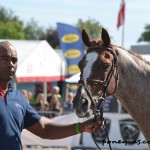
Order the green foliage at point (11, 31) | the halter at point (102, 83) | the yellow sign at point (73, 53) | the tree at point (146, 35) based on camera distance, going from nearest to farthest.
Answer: the halter at point (102, 83) → the yellow sign at point (73, 53) → the green foliage at point (11, 31) → the tree at point (146, 35)

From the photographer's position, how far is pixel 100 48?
536 cm

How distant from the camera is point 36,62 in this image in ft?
78.5

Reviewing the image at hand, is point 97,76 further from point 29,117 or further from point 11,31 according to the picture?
point 11,31

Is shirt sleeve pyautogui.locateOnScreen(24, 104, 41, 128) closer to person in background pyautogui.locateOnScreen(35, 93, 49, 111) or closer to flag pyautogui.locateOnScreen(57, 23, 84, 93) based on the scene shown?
person in background pyautogui.locateOnScreen(35, 93, 49, 111)

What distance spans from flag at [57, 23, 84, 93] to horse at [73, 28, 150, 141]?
43.9 feet

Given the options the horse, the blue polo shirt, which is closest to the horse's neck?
the horse

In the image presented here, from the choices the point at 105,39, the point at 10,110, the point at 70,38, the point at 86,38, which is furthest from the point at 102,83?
the point at 70,38

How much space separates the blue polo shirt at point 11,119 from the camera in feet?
15.6

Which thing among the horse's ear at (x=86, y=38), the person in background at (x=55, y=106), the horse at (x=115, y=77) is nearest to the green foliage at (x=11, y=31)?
the person in background at (x=55, y=106)

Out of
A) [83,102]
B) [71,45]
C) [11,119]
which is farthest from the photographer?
[71,45]

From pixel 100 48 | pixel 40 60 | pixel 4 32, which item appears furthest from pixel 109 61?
pixel 4 32

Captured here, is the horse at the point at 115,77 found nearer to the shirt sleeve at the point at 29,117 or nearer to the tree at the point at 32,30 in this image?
the shirt sleeve at the point at 29,117

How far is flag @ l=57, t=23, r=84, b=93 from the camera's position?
19016 millimetres

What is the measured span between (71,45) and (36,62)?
503 centimetres
